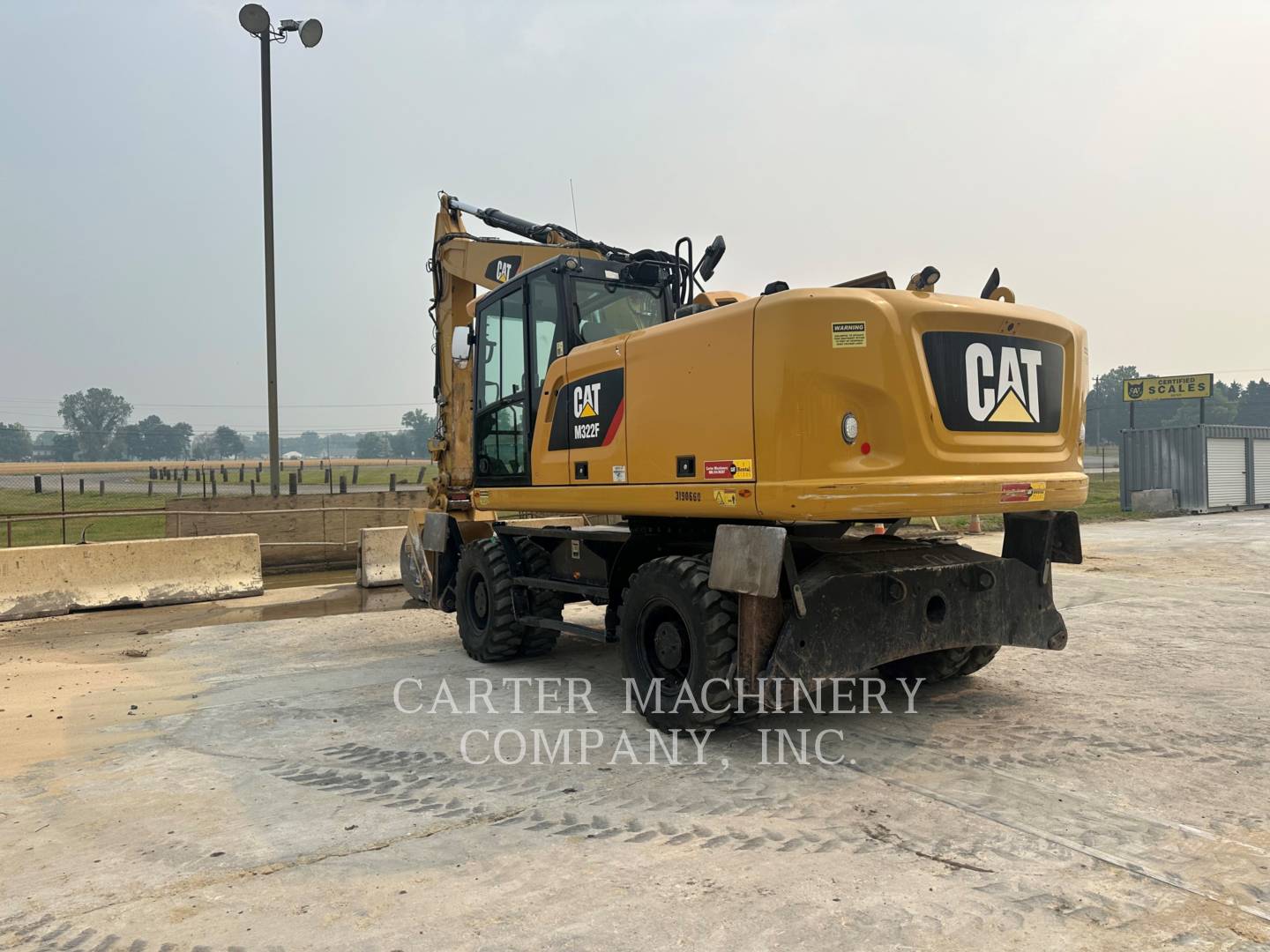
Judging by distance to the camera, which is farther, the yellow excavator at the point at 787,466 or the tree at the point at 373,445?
the tree at the point at 373,445

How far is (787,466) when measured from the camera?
184 inches

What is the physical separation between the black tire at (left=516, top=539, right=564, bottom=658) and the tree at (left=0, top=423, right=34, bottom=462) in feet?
276

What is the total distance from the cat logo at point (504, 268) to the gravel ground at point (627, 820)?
3.79 metres

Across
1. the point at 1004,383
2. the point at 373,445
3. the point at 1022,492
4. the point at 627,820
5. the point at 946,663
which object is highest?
the point at 373,445

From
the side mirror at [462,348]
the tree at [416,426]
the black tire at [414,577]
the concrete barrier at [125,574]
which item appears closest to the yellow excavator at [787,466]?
the side mirror at [462,348]

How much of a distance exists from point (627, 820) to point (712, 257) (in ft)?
14.9

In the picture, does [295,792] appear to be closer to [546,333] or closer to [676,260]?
[546,333]

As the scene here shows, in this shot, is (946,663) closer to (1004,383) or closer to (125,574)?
(1004,383)

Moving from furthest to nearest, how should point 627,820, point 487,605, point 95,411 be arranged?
point 95,411 → point 487,605 → point 627,820

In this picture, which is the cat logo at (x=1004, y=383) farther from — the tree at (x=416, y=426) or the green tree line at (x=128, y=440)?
the tree at (x=416, y=426)

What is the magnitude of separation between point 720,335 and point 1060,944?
3.22 meters

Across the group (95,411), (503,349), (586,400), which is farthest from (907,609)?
(95,411)

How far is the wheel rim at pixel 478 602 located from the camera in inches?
306

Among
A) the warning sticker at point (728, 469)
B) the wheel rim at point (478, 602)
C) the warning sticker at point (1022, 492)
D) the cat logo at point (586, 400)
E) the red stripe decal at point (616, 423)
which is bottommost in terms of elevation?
the wheel rim at point (478, 602)
